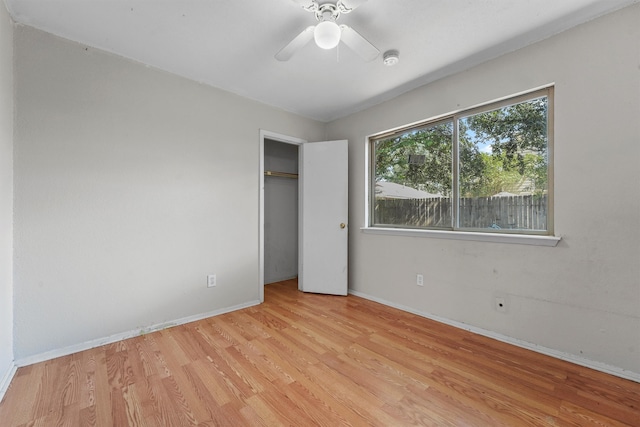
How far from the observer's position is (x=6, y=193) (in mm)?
1606

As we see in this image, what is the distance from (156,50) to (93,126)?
2.54 feet

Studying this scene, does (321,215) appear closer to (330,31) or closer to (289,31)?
(289,31)

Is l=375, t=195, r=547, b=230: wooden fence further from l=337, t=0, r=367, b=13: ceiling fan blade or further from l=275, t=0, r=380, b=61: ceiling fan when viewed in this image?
l=337, t=0, r=367, b=13: ceiling fan blade

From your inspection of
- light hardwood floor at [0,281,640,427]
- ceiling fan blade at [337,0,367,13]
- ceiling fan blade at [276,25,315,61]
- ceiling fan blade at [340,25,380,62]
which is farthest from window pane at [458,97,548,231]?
ceiling fan blade at [276,25,315,61]

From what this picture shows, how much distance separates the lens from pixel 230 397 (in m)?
1.44

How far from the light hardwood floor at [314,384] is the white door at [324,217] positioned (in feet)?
3.46

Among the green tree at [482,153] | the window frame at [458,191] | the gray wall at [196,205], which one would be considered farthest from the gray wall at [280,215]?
the green tree at [482,153]

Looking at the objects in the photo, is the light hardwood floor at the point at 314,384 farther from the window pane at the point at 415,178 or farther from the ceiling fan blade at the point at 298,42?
the ceiling fan blade at the point at 298,42

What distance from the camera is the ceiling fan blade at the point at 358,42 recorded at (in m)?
1.61

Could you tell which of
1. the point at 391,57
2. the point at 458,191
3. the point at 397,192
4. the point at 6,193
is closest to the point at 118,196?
the point at 6,193

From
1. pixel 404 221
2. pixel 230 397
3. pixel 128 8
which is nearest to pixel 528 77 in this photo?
pixel 404 221

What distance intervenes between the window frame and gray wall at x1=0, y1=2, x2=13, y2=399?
2.93 metres

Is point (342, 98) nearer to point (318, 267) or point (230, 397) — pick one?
point (318, 267)

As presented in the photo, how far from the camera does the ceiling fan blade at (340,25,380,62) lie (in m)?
1.61
